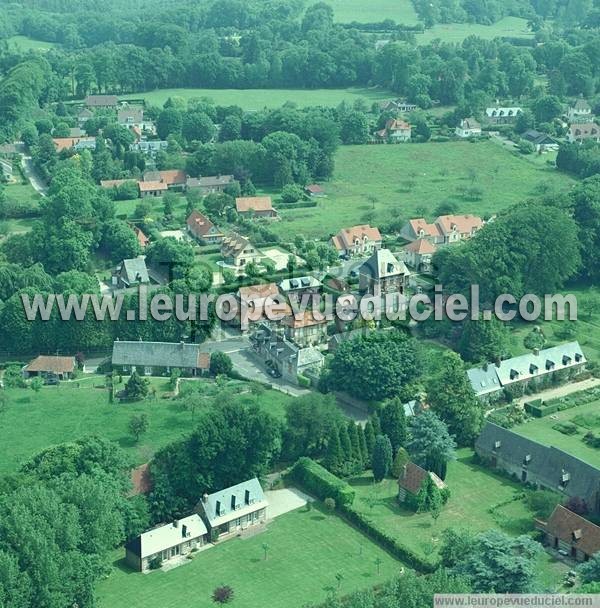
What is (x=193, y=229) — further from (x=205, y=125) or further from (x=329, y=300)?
(x=205, y=125)

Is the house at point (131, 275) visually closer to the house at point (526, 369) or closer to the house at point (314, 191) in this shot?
the house at point (314, 191)

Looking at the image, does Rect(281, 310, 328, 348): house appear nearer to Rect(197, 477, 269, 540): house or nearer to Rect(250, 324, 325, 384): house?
Rect(250, 324, 325, 384): house

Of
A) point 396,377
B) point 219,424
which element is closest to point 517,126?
point 396,377

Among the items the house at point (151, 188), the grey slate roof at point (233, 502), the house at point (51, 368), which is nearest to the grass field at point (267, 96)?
the house at point (151, 188)

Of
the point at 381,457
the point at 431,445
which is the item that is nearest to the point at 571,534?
the point at 431,445

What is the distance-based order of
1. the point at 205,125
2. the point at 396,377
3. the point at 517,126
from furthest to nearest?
1. the point at 517,126
2. the point at 205,125
3. the point at 396,377
